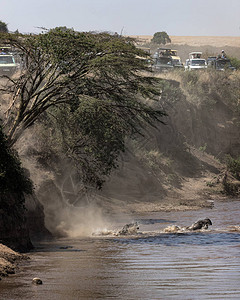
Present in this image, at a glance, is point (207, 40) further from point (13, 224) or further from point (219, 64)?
point (13, 224)

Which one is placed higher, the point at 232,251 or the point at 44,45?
the point at 44,45

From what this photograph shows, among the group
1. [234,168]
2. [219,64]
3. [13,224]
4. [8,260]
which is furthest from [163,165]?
[8,260]

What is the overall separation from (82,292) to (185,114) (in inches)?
1518

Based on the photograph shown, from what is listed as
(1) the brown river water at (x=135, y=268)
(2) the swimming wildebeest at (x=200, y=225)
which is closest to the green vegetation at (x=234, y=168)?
(2) the swimming wildebeest at (x=200, y=225)

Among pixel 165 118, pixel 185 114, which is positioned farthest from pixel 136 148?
pixel 185 114

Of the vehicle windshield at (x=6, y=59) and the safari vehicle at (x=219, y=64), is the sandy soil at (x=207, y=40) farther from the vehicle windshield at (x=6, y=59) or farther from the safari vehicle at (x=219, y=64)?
the vehicle windshield at (x=6, y=59)

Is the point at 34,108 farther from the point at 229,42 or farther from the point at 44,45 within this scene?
the point at 229,42

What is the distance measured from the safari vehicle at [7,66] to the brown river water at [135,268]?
76.2ft

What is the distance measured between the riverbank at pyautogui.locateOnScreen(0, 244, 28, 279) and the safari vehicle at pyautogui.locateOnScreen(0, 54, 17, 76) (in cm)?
2892

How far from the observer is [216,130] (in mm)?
48875

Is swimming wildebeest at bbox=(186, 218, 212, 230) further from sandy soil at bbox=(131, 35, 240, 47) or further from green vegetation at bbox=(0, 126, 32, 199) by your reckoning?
sandy soil at bbox=(131, 35, 240, 47)

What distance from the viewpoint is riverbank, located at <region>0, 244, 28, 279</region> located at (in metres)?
11.9

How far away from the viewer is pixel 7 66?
4297 centimetres

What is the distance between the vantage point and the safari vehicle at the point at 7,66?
42.5 m
